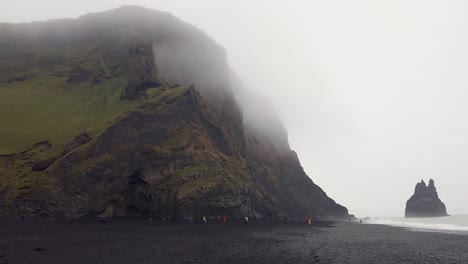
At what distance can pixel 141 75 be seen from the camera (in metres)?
187

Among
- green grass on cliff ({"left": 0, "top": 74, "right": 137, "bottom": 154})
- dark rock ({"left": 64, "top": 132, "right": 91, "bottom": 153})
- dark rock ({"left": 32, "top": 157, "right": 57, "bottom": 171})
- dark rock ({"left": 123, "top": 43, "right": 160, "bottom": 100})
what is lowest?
dark rock ({"left": 32, "top": 157, "right": 57, "bottom": 171})

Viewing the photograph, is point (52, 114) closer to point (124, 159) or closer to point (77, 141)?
point (77, 141)

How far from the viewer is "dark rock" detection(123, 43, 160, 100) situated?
181250 mm

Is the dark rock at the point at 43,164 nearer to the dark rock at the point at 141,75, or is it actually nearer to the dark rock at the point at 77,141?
the dark rock at the point at 77,141

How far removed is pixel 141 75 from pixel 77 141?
62.7 metres

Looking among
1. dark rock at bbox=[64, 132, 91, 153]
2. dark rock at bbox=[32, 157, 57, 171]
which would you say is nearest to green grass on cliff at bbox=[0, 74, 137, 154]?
dark rock at bbox=[64, 132, 91, 153]

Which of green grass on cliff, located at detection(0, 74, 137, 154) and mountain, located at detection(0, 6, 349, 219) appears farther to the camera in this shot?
green grass on cliff, located at detection(0, 74, 137, 154)

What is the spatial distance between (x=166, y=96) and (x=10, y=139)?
68211 millimetres

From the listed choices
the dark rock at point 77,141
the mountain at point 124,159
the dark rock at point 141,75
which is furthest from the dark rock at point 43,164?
the dark rock at point 141,75

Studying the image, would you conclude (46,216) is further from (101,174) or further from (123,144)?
(123,144)

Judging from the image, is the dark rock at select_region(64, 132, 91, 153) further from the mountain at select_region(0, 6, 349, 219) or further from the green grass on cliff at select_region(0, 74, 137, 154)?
the green grass on cliff at select_region(0, 74, 137, 154)

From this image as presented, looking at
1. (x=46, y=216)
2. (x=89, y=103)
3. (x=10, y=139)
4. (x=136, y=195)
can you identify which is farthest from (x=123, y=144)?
(x=89, y=103)

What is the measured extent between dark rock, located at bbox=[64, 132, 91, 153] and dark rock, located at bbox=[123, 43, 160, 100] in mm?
44185

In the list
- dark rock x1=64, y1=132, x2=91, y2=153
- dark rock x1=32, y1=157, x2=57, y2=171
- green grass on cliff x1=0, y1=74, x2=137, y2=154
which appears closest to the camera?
dark rock x1=32, y1=157, x2=57, y2=171
